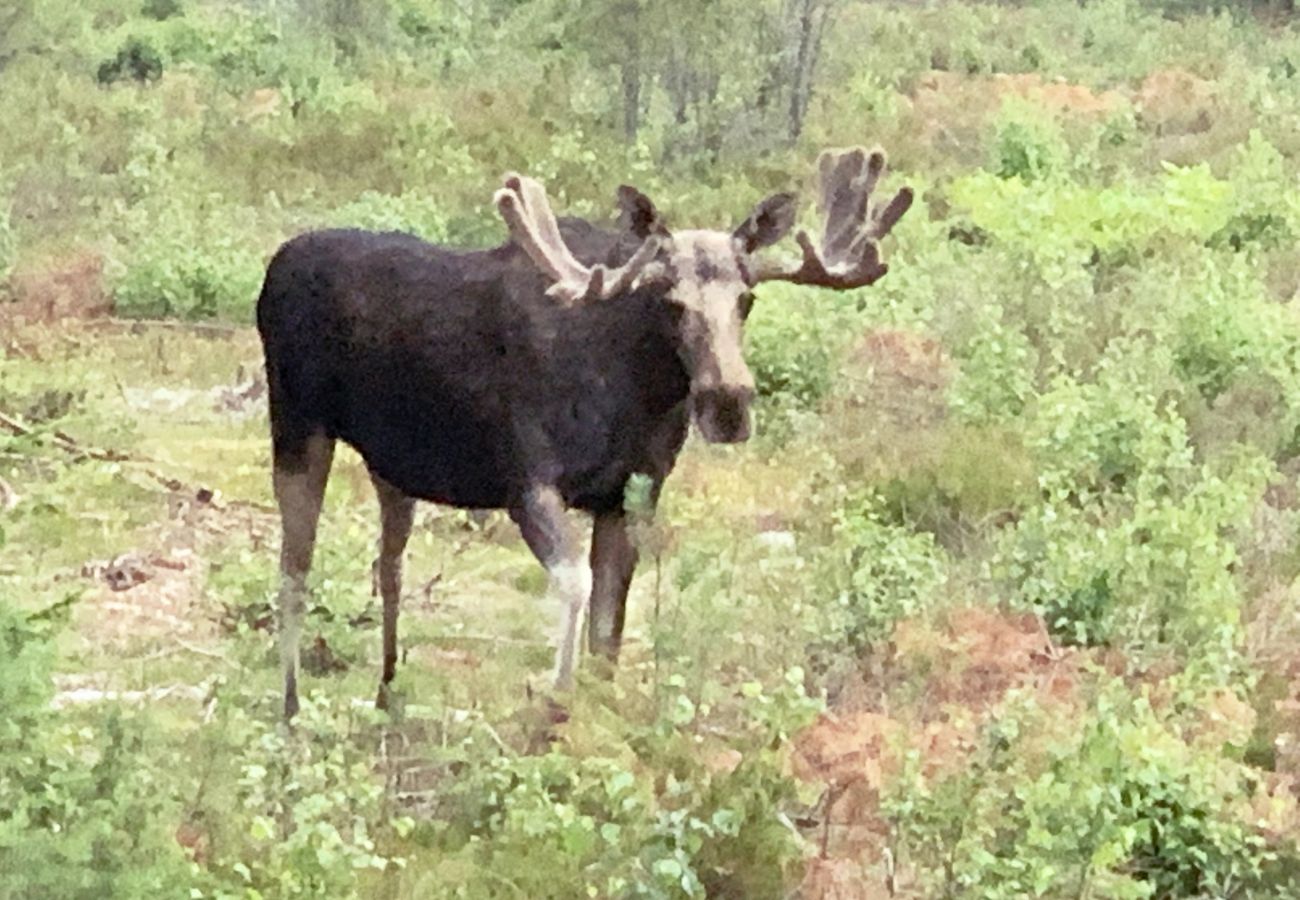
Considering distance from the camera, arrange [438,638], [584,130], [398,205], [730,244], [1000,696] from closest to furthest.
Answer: [730,244], [1000,696], [438,638], [398,205], [584,130]

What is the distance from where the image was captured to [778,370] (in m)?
12.2

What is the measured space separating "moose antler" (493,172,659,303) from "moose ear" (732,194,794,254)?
0.32 meters

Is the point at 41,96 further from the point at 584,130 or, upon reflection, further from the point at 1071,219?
the point at 1071,219

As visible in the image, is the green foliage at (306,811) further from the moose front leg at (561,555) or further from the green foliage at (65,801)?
the moose front leg at (561,555)

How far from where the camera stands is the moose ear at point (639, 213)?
662 centimetres

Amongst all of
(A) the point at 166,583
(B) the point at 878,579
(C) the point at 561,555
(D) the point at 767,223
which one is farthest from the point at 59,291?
(D) the point at 767,223

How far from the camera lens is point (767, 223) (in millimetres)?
6758

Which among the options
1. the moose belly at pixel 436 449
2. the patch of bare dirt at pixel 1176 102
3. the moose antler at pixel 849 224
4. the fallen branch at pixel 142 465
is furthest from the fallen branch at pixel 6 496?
the patch of bare dirt at pixel 1176 102

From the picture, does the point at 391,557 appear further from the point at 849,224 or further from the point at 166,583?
the point at 849,224

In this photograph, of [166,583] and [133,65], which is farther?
[133,65]

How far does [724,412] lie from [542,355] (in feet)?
2.32

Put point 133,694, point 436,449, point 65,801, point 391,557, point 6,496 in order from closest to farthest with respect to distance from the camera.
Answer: point 65,801 → point 436,449 → point 133,694 → point 391,557 → point 6,496

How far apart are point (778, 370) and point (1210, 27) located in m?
20.2

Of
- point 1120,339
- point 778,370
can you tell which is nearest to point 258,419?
point 778,370
